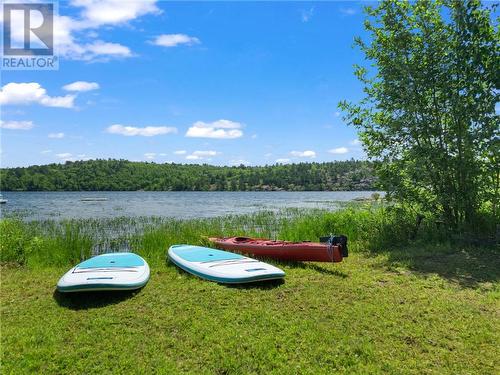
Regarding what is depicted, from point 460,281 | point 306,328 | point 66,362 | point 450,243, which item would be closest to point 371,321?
point 306,328

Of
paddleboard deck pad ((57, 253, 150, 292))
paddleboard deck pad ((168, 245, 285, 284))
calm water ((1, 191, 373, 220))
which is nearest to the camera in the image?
paddleboard deck pad ((57, 253, 150, 292))

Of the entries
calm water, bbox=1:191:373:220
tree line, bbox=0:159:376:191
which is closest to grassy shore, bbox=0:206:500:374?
calm water, bbox=1:191:373:220

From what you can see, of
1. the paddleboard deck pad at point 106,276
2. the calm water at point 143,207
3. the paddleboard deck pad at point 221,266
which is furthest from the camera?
the calm water at point 143,207

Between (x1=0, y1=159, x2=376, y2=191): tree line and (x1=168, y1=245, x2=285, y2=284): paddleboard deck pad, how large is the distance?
296ft

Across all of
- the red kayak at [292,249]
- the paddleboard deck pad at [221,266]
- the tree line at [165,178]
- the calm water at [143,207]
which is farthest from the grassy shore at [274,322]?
the tree line at [165,178]

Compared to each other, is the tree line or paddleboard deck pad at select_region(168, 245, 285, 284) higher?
the tree line

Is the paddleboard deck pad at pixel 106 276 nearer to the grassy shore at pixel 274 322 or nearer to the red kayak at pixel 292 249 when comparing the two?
the grassy shore at pixel 274 322

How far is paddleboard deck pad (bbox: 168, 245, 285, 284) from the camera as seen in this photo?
6.73 meters

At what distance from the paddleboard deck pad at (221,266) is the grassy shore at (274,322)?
0.20 metres

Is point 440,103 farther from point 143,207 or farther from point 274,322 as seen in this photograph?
point 143,207

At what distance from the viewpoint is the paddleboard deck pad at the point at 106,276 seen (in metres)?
6.14

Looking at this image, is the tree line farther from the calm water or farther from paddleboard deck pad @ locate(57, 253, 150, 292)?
paddleboard deck pad @ locate(57, 253, 150, 292)

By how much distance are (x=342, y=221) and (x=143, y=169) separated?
369ft

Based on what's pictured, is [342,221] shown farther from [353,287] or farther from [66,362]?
[66,362]
